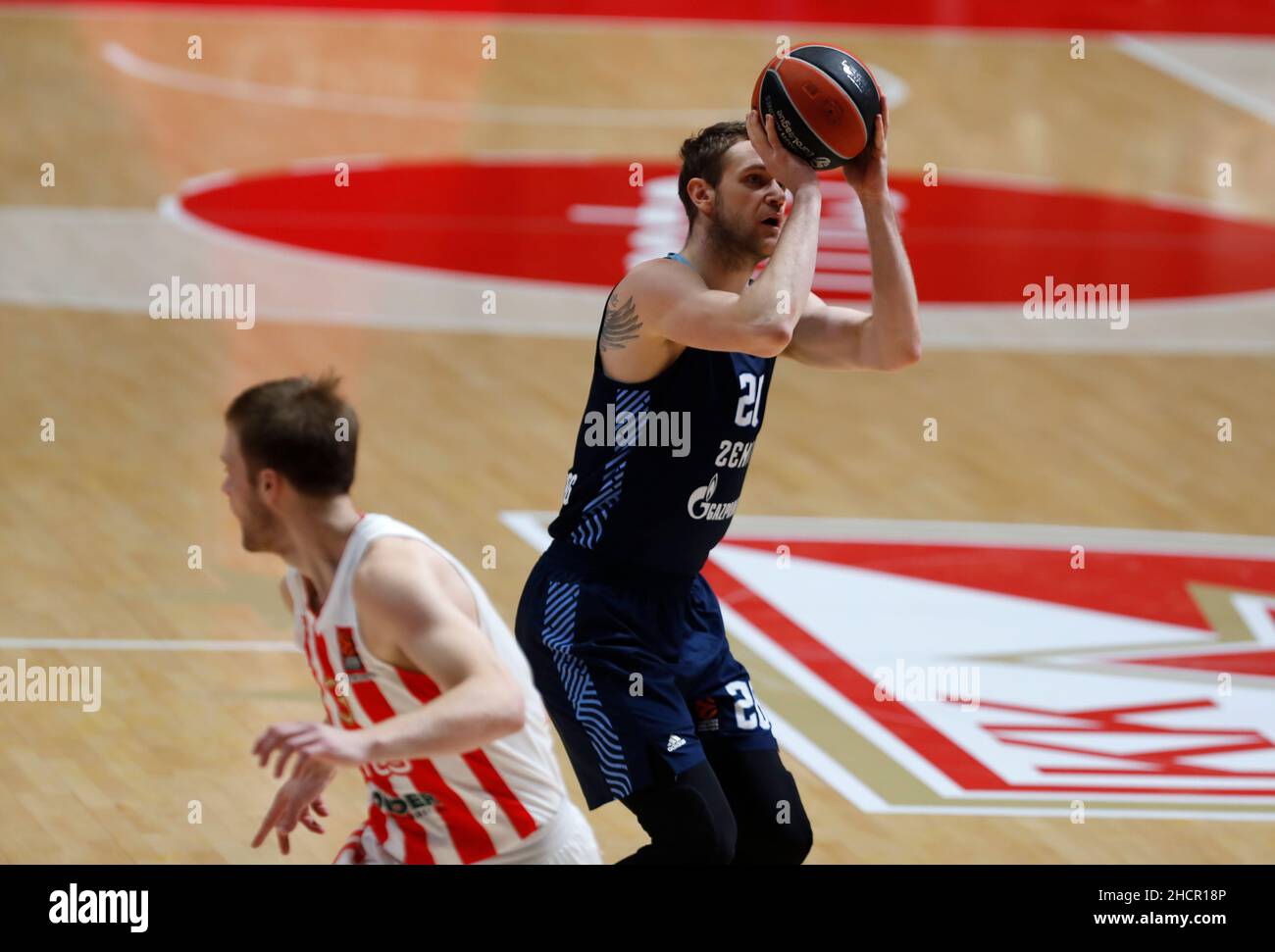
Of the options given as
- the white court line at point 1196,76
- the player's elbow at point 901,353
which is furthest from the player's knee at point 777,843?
the white court line at point 1196,76

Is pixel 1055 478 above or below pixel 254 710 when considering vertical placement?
above

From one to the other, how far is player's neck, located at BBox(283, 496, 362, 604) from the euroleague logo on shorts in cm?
812

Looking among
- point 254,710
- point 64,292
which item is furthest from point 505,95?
point 254,710

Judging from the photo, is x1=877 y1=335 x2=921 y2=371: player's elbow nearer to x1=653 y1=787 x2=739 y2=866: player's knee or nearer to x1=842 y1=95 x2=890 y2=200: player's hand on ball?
x1=842 y1=95 x2=890 y2=200: player's hand on ball

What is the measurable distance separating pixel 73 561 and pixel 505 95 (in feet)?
29.3

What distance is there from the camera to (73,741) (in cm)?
660

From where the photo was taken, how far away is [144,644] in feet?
24.3

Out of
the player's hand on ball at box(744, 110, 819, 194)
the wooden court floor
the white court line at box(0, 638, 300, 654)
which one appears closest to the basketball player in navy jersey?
the player's hand on ball at box(744, 110, 819, 194)

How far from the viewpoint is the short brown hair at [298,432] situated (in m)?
3.77

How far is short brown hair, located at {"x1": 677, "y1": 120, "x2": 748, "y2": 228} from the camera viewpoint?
4.82 m

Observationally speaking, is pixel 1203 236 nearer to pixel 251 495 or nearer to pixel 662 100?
pixel 662 100

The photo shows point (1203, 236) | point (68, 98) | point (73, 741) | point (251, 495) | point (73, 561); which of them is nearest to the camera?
point (251, 495)

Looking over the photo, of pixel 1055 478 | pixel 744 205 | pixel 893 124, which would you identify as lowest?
pixel 1055 478

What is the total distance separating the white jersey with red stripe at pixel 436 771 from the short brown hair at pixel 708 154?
1318 mm
